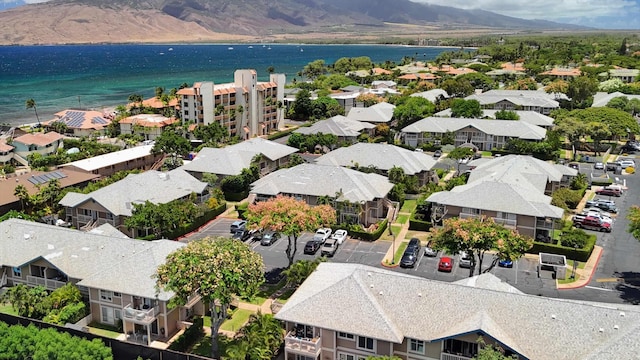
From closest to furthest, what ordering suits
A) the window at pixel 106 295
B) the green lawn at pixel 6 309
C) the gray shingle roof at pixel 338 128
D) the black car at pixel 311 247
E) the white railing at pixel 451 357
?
the white railing at pixel 451 357 < the window at pixel 106 295 < the green lawn at pixel 6 309 < the black car at pixel 311 247 < the gray shingle roof at pixel 338 128

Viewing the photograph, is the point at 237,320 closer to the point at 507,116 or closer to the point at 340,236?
the point at 340,236

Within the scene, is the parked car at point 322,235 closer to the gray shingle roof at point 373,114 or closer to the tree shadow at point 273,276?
the tree shadow at point 273,276

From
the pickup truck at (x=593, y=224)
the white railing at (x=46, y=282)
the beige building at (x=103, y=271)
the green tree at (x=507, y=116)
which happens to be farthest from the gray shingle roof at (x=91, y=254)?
the green tree at (x=507, y=116)

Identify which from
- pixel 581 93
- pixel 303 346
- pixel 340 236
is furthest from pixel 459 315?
pixel 581 93

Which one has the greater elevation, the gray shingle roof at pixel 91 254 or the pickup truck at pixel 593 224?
the gray shingle roof at pixel 91 254

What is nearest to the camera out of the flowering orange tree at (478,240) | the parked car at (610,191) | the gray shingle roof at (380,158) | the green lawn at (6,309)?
the green lawn at (6,309)

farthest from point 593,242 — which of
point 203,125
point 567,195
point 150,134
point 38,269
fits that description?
point 150,134
